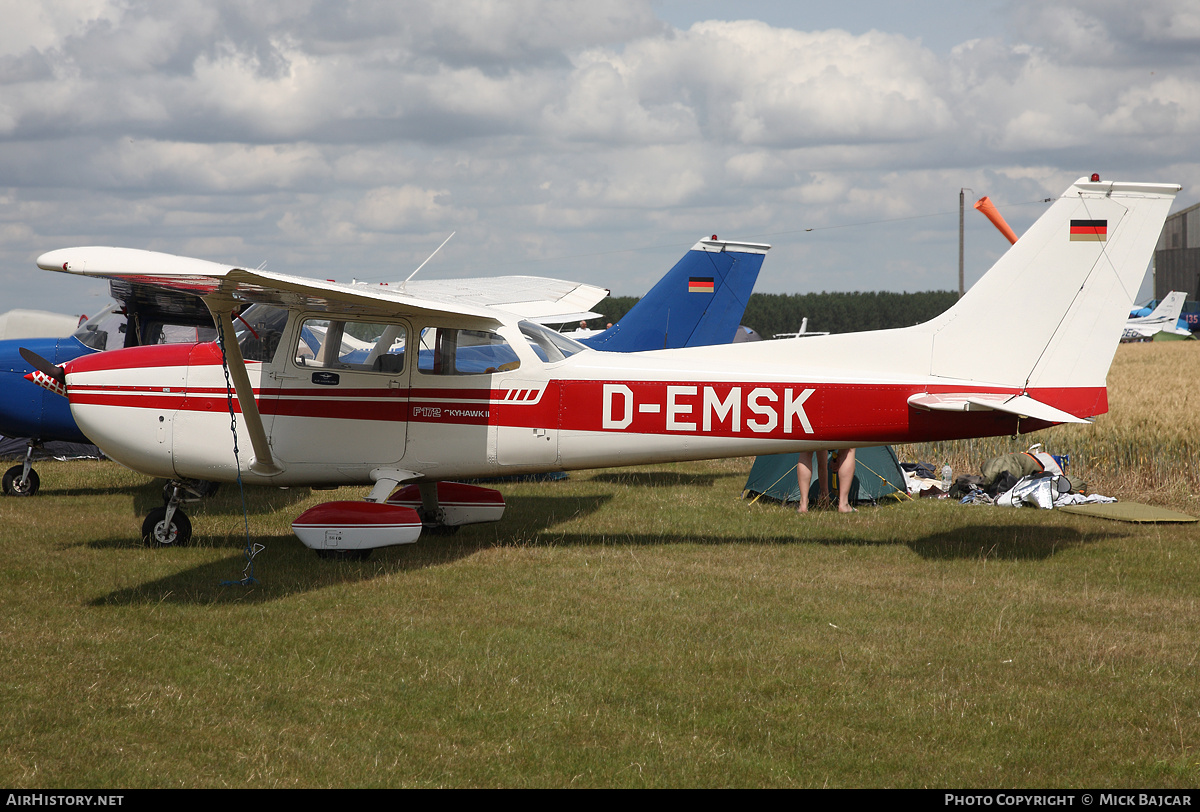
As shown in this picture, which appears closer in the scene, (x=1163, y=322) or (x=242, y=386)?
(x=242, y=386)

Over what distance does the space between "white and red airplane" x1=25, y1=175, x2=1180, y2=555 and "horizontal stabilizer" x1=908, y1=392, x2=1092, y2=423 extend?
3cm

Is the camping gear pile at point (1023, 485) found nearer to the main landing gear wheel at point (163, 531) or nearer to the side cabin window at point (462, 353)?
the side cabin window at point (462, 353)

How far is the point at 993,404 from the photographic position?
682 centimetres

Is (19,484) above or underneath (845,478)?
underneath

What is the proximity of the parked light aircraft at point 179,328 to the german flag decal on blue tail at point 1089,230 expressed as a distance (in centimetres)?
494

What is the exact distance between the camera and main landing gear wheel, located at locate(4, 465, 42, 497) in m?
11.2

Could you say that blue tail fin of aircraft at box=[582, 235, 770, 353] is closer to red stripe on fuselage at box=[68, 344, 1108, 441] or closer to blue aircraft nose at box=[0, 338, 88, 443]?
red stripe on fuselage at box=[68, 344, 1108, 441]

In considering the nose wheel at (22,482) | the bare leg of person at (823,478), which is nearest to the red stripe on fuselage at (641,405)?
the bare leg of person at (823,478)

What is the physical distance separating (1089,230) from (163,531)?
26.0 feet

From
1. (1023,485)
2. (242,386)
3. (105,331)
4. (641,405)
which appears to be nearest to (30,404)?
(105,331)

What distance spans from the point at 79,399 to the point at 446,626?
157 inches

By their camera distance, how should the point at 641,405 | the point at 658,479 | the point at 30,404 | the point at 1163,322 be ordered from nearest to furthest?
the point at 641,405, the point at 30,404, the point at 658,479, the point at 1163,322

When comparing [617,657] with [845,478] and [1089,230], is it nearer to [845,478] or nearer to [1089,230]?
[1089,230]

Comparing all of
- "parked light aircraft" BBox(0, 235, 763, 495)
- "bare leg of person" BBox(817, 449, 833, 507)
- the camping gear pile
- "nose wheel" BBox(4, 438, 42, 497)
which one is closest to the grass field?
the camping gear pile
